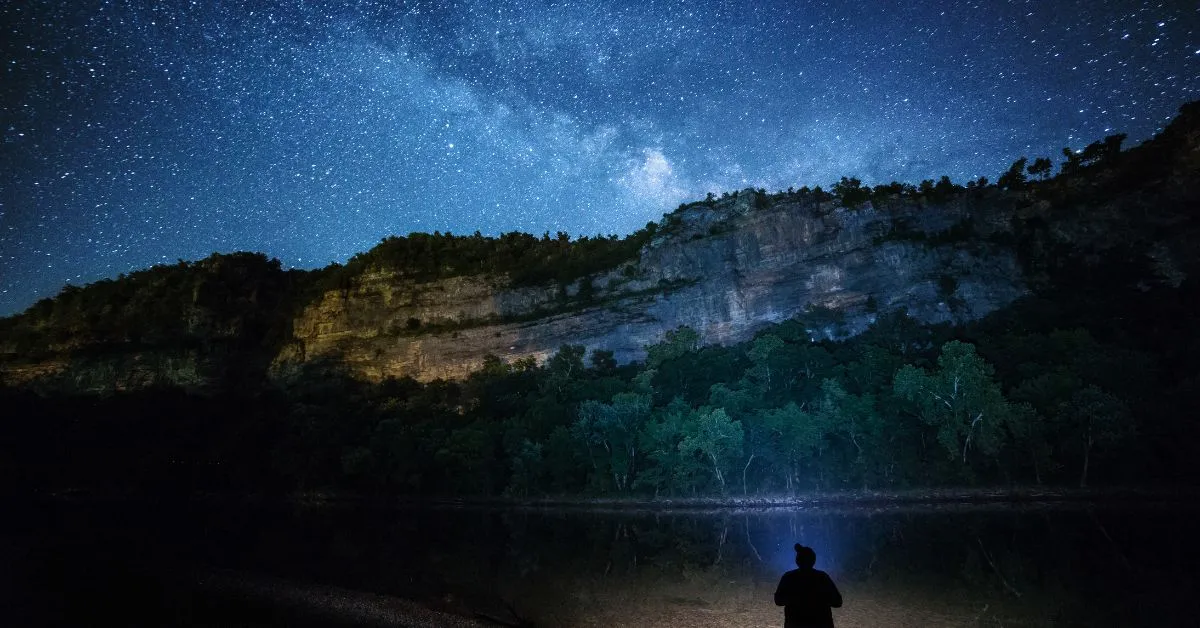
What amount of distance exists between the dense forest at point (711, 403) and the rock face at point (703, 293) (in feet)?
7.14

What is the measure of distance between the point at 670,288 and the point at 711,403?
930 inches

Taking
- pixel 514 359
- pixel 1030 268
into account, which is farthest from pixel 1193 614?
pixel 514 359

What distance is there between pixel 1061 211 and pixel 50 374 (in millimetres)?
122904

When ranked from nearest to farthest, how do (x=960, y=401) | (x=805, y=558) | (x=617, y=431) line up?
(x=805, y=558) → (x=960, y=401) → (x=617, y=431)

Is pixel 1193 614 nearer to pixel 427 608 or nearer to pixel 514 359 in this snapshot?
pixel 427 608

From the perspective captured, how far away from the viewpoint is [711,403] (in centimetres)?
4366

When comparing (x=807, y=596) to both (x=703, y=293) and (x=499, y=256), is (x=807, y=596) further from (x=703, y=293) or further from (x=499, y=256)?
(x=499, y=256)

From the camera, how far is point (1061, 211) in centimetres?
5456

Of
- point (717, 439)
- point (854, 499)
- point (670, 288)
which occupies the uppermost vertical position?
point (670, 288)

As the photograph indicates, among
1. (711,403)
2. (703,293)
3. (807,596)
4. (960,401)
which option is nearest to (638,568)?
(807,596)

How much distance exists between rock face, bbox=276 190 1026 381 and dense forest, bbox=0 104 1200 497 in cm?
218

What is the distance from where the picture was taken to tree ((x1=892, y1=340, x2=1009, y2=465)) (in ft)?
115

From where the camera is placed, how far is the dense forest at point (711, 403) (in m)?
35.9

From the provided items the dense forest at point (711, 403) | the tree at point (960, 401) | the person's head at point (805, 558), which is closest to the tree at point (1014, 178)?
the dense forest at point (711, 403)
